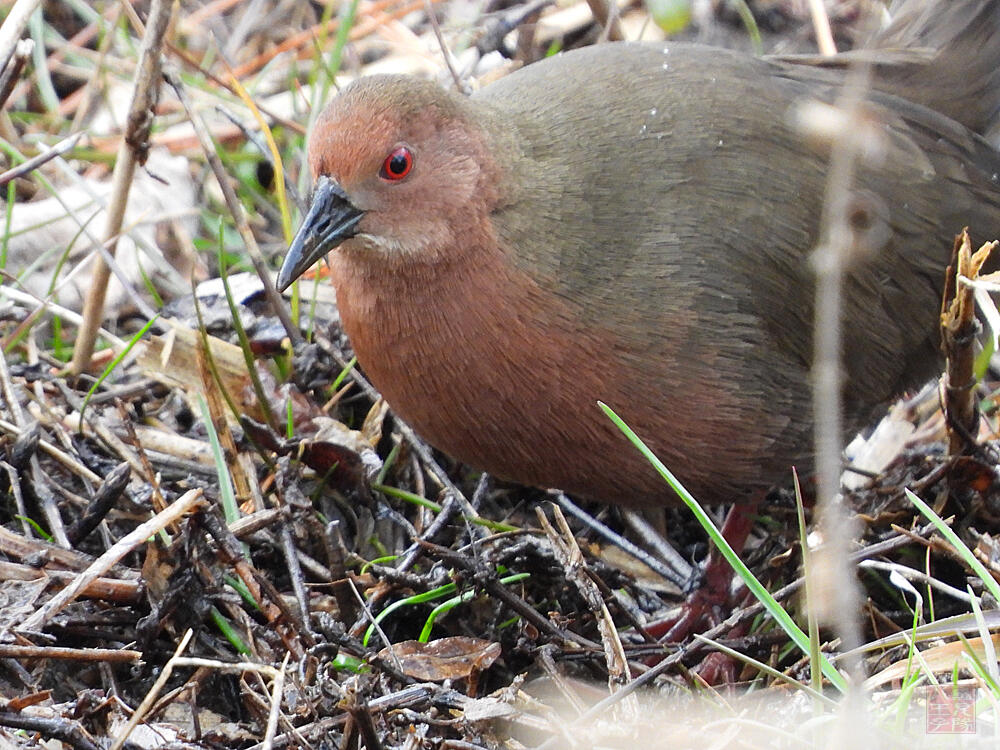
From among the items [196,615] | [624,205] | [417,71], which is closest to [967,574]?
[624,205]

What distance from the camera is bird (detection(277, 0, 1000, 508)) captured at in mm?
3312

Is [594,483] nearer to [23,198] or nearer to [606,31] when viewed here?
[606,31]

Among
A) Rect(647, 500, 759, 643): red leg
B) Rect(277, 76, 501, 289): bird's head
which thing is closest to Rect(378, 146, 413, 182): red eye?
Rect(277, 76, 501, 289): bird's head

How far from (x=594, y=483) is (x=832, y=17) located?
3065mm

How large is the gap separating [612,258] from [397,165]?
598 millimetres

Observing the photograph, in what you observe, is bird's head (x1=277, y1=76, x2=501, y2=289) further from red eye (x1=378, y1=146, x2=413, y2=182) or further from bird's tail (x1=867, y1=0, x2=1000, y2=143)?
bird's tail (x1=867, y1=0, x2=1000, y2=143)

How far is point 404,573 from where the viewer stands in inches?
129

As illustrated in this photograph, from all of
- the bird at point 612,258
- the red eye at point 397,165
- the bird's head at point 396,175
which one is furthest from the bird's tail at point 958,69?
the red eye at point 397,165

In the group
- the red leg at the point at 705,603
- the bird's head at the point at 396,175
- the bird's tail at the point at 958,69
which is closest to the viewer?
the bird's head at the point at 396,175

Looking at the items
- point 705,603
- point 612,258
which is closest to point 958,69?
point 612,258

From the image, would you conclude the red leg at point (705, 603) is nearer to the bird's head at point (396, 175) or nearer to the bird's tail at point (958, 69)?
the bird's head at point (396, 175)

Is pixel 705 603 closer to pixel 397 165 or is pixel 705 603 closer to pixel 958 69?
pixel 397 165

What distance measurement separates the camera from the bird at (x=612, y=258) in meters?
3.31

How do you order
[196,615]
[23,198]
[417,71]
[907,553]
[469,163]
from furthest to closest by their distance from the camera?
1. [417,71]
2. [23,198]
3. [907,553]
4. [469,163]
5. [196,615]
